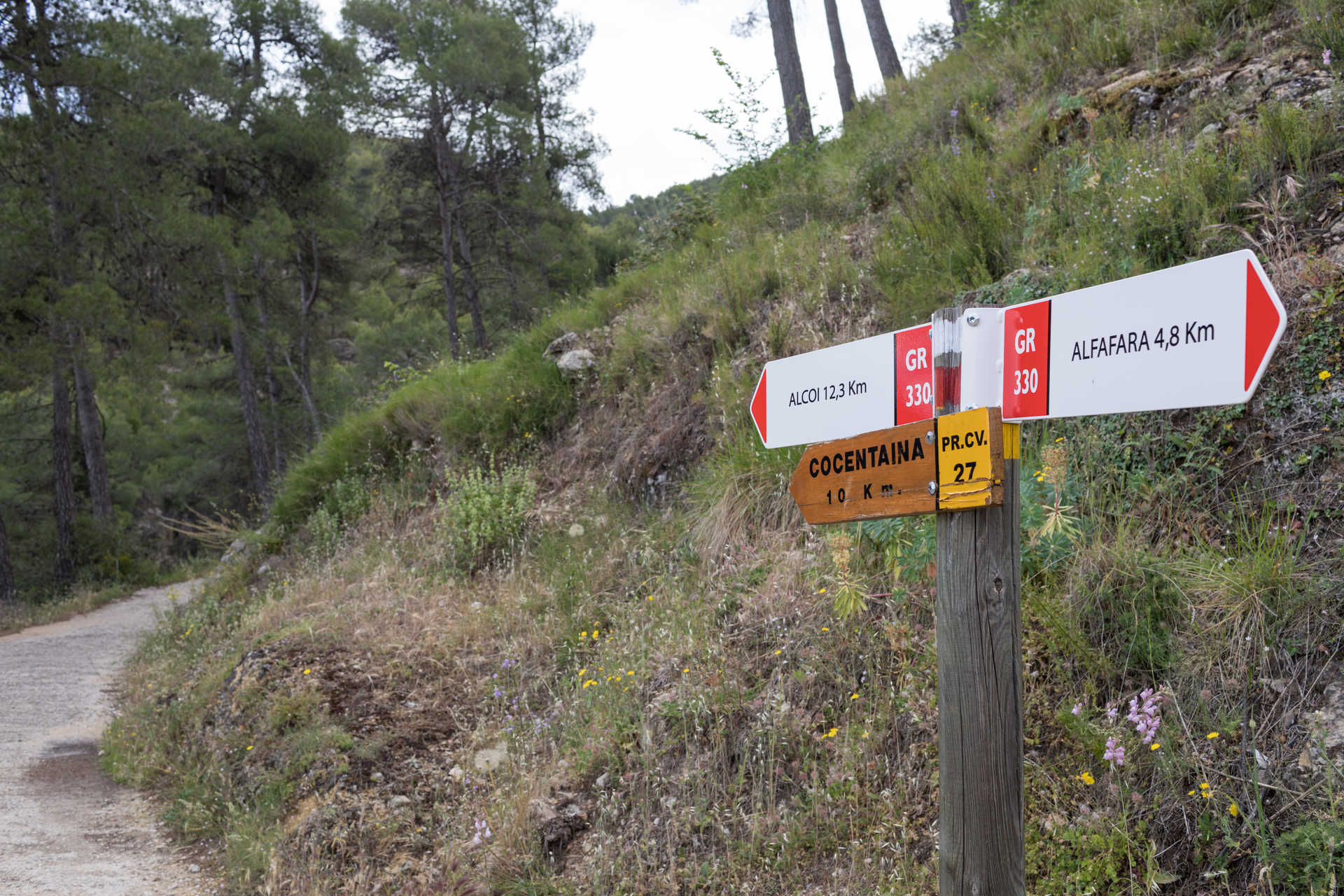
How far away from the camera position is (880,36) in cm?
1315

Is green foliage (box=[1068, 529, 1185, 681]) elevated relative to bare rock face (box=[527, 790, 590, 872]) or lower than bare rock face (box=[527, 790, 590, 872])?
elevated

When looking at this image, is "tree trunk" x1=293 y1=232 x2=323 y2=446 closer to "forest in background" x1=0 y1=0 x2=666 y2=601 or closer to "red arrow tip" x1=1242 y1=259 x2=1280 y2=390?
"forest in background" x1=0 y1=0 x2=666 y2=601

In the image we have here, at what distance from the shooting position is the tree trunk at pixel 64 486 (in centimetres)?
1694

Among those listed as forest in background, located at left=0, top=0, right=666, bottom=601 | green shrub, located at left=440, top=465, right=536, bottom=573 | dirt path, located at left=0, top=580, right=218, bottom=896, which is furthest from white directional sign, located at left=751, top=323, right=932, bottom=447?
forest in background, located at left=0, top=0, right=666, bottom=601

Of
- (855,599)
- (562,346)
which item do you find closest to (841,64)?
(562,346)

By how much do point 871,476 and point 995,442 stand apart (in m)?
0.36

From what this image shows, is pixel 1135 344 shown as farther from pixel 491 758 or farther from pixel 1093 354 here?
pixel 491 758

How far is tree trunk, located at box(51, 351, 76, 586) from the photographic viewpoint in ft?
55.6

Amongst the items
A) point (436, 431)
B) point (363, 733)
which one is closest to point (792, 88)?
point (436, 431)

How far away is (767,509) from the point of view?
4938 millimetres

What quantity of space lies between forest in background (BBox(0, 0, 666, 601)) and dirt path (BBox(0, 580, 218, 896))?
2513 millimetres

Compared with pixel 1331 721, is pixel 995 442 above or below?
above

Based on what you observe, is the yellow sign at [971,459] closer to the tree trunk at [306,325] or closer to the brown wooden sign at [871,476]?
the brown wooden sign at [871,476]

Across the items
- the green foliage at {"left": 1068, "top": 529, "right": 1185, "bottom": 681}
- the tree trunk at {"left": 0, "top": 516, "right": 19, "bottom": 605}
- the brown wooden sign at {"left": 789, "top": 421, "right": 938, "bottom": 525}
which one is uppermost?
the brown wooden sign at {"left": 789, "top": 421, "right": 938, "bottom": 525}
